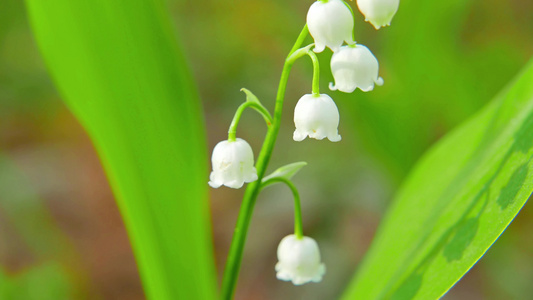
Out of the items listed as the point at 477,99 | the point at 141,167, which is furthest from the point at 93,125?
the point at 477,99

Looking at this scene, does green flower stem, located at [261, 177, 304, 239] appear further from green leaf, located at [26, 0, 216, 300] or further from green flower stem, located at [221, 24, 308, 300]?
green leaf, located at [26, 0, 216, 300]

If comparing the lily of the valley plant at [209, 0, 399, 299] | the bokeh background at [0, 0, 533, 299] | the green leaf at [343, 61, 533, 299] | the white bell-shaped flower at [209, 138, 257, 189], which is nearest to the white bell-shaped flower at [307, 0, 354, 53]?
the lily of the valley plant at [209, 0, 399, 299]

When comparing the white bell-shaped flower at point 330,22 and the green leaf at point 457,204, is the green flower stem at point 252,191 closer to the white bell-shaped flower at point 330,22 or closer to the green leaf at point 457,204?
the white bell-shaped flower at point 330,22

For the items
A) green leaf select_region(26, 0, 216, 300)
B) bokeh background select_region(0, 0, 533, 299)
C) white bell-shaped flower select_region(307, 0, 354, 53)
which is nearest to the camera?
white bell-shaped flower select_region(307, 0, 354, 53)

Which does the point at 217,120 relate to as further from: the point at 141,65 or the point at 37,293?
the point at 141,65

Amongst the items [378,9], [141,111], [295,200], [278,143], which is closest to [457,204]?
[295,200]

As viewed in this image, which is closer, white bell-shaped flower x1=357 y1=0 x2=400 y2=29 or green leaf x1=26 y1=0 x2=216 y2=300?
white bell-shaped flower x1=357 y1=0 x2=400 y2=29

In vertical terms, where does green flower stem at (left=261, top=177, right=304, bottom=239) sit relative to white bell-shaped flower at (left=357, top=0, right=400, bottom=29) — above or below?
below
